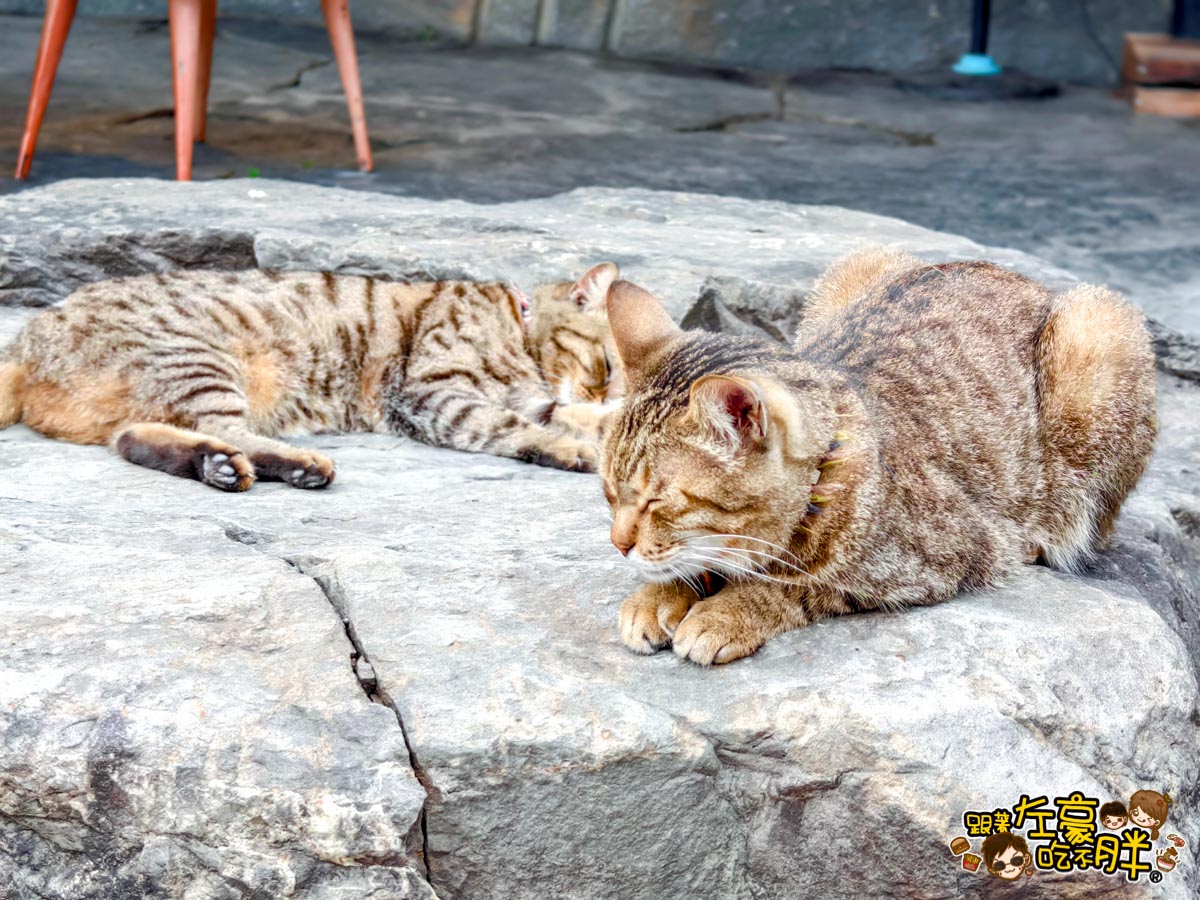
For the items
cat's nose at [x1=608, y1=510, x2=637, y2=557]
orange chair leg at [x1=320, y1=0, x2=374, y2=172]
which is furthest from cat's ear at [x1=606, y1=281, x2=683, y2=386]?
orange chair leg at [x1=320, y1=0, x2=374, y2=172]

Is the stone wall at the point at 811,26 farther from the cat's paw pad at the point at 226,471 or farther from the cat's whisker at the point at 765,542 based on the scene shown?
the cat's whisker at the point at 765,542

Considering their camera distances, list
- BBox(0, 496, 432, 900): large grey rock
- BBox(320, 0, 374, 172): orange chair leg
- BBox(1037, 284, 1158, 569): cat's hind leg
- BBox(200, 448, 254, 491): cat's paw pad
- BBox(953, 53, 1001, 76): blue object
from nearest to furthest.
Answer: BBox(0, 496, 432, 900): large grey rock → BBox(1037, 284, 1158, 569): cat's hind leg → BBox(200, 448, 254, 491): cat's paw pad → BBox(320, 0, 374, 172): orange chair leg → BBox(953, 53, 1001, 76): blue object

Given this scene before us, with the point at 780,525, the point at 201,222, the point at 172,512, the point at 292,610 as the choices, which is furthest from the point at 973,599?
the point at 201,222

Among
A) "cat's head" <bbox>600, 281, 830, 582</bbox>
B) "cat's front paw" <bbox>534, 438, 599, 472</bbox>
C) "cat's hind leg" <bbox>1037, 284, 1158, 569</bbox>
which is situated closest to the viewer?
"cat's head" <bbox>600, 281, 830, 582</bbox>

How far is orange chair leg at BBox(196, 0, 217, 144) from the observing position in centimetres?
770

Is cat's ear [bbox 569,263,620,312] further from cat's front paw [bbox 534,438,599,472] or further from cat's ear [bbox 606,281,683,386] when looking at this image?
cat's ear [bbox 606,281,683,386]

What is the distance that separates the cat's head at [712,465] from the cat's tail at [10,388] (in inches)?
84.3

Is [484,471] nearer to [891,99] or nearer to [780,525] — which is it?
[780,525]

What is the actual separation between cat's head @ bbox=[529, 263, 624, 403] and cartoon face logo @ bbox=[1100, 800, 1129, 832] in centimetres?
240

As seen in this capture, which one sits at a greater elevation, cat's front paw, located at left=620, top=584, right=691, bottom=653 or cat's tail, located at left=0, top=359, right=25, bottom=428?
cat's front paw, located at left=620, top=584, right=691, bottom=653

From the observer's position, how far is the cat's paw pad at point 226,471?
358cm

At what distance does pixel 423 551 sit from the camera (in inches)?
118

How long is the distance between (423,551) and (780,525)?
2.72 feet

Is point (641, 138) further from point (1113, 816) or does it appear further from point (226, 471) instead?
point (1113, 816)
